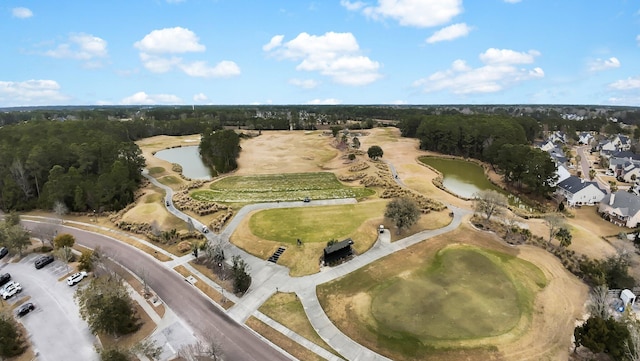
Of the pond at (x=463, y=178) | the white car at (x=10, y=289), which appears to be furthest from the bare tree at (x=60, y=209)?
the pond at (x=463, y=178)

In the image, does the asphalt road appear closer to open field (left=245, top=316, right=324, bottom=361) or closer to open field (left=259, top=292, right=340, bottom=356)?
open field (left=245, top=316, right=324, bottom=361)

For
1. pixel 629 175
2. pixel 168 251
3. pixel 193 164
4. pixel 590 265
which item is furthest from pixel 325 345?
pixel 629 175

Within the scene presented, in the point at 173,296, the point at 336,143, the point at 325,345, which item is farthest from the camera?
the point at 336,143

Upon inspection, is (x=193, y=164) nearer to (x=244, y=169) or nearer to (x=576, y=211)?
(x=244, y=169)

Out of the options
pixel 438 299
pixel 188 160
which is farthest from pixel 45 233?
pixel 188 160

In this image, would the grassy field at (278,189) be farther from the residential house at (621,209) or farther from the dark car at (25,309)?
the residential house at (621,209)
